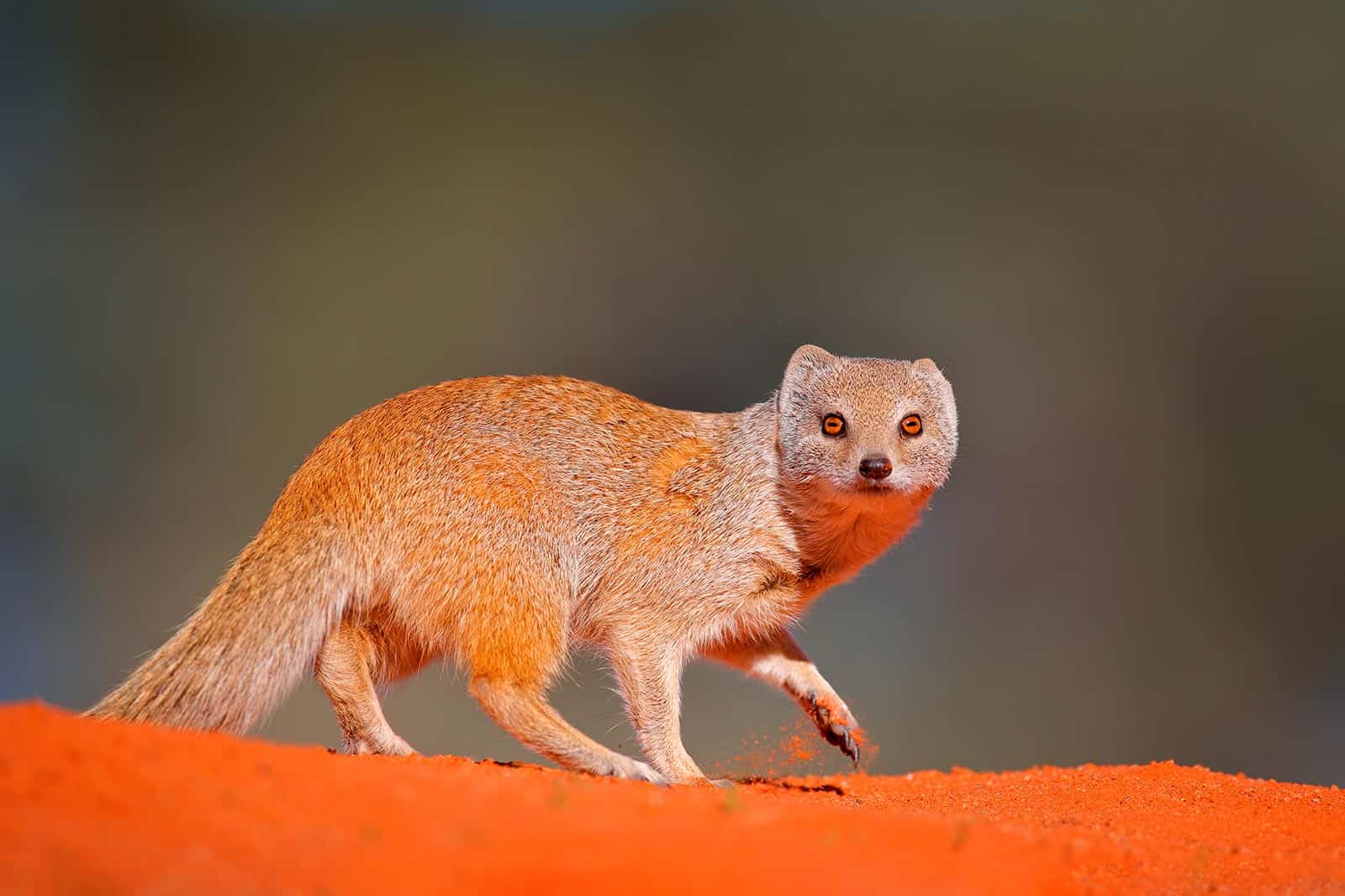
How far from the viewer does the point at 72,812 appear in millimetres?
2709

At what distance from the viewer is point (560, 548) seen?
5113 mm

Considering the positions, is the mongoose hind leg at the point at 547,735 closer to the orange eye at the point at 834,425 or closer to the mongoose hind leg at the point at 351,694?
the mongoose hind leg at the point at 351,694

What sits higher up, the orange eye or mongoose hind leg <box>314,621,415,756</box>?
the orange eye

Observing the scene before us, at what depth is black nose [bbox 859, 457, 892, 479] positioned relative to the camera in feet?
16.7

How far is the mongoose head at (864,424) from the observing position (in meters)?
5.23

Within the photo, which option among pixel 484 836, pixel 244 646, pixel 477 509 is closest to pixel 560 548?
pixel 477 509

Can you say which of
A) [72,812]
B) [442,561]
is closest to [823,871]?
[72,812]

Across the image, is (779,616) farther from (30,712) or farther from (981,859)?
(30,712)

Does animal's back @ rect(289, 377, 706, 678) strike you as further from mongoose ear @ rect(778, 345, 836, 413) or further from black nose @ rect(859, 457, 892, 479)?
black nose @ rect(859, 457, 892, 479)

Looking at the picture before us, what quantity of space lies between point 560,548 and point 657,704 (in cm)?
80

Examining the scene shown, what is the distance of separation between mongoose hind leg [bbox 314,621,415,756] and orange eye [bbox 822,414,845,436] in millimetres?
2217

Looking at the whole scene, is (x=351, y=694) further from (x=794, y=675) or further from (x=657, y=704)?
(x=794, y=675)

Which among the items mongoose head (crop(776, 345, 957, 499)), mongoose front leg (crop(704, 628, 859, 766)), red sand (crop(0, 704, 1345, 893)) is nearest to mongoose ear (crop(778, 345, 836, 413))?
mongoose head (crop(776, 345, 957, 499))

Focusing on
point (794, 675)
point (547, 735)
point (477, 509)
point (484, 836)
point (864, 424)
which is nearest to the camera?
point (484, 836)
